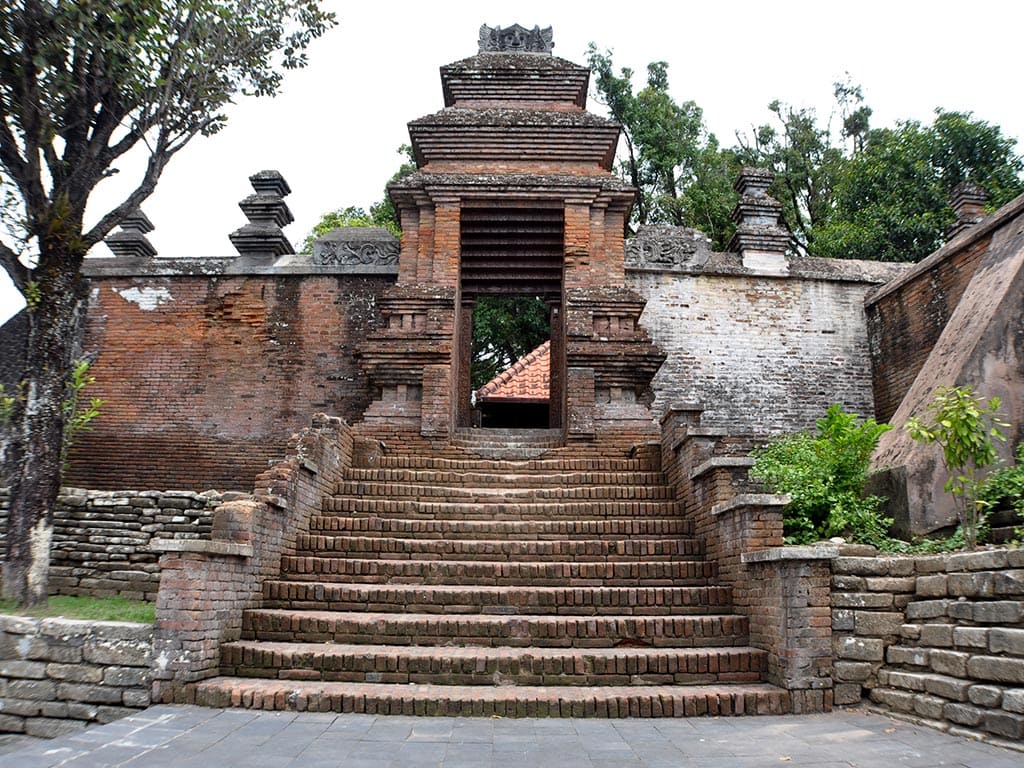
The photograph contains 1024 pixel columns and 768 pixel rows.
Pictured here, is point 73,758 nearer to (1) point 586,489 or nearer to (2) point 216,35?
(1) point 586,489

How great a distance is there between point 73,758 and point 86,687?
5.01 feet

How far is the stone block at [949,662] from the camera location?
172 inches

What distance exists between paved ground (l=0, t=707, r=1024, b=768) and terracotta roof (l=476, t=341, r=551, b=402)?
34.7 feet

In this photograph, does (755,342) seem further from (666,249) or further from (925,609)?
(925,609)

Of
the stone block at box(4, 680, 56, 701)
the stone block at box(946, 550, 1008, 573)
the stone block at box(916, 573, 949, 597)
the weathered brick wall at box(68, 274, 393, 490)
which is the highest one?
the weathered brick wall at box(68, 274, 393, 490)

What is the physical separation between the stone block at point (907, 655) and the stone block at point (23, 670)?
5.64 m

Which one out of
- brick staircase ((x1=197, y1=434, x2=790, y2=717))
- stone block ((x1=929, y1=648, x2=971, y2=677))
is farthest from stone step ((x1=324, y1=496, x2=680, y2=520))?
stone block ((x1=929, y1=648, x2=971, y2=677))

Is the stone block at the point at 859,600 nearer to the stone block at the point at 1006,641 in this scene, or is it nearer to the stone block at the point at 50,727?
the stone block at the point at 1006,641

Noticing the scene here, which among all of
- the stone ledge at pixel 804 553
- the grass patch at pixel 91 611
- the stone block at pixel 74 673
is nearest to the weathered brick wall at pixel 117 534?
the grass patch at pixel 91 611

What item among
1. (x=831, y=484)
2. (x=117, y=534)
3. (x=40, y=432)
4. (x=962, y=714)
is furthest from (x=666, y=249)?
(x=40, y=432)

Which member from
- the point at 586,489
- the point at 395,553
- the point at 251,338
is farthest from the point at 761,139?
the point at 395,553

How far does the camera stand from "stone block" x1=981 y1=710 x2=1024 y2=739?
3.88 metres

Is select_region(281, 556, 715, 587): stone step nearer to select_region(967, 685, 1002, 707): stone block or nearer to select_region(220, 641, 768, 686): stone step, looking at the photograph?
select_region(220, 641, 768, 686): stone step

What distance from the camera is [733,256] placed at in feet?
39.9
